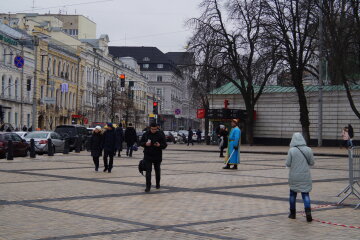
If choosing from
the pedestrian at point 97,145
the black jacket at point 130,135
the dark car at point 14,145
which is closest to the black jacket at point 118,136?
the black jacket at point 130,135

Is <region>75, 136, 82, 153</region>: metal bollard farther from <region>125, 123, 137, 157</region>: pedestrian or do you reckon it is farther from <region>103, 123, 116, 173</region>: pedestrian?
<region>103, 123, 116, 173</region>: pedestrian

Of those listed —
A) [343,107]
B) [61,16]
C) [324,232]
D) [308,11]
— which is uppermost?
[61,16]

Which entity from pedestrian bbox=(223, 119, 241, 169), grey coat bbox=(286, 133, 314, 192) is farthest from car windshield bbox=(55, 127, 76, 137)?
grey coat bbox=(286, 133, 314, 192)

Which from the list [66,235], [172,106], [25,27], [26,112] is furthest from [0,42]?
[172,106]

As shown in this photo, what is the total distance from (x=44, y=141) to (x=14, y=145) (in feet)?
11.9

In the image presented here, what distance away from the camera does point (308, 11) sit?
1690 inches

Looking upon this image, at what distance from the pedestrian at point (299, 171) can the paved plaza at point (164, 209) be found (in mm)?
390

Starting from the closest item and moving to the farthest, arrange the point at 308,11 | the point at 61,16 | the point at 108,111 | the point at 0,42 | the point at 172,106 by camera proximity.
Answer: the point at 308,11
the point at 0,42
the point at 108,111
the point at 61,16
the point at 172,106

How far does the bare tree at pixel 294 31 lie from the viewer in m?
44.2

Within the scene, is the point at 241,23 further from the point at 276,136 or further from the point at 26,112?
the point at 26,112

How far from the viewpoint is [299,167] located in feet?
33.5

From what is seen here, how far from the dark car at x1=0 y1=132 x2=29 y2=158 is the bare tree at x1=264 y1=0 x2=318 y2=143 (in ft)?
68.2

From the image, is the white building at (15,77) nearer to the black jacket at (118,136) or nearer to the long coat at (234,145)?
the black jacket at (118,136)

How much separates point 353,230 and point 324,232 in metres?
0.52
